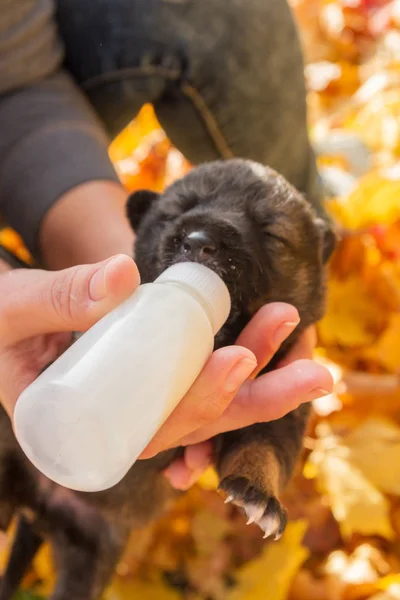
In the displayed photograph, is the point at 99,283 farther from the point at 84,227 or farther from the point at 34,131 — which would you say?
the point at 34,131

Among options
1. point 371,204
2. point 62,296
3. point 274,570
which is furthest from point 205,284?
point 371,204

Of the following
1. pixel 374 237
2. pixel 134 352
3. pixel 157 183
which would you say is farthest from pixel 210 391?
pixel 157 183

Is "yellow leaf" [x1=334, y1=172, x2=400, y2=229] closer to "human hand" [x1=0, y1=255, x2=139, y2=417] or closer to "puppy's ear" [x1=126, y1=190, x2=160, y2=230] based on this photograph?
"puppy's ear" [x1=126, y1=190, x2=160, y2=230]

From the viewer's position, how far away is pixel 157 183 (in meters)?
3.08

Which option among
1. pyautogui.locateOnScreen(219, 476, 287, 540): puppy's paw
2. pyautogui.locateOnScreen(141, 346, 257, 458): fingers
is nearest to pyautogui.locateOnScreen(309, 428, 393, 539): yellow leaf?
pyautogui.locateOnScreen(219, 476, 287, 540): puppy's paw

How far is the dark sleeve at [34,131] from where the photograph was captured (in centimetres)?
195

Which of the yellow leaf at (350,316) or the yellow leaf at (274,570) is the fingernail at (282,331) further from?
the yellow leaf at (350,316)

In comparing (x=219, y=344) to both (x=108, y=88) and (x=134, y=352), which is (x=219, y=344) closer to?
(x=134, y=352)

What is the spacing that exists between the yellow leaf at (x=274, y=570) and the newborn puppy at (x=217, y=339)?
0.38 meters

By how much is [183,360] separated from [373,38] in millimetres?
3870

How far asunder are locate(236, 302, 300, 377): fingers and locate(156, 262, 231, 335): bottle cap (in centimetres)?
23

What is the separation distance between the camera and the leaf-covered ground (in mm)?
1896

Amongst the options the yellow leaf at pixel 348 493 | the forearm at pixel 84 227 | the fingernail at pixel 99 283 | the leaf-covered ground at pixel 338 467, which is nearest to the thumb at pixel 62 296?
the fingernail at pixel 99 283

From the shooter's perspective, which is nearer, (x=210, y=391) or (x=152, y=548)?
(x=210, y=391)
